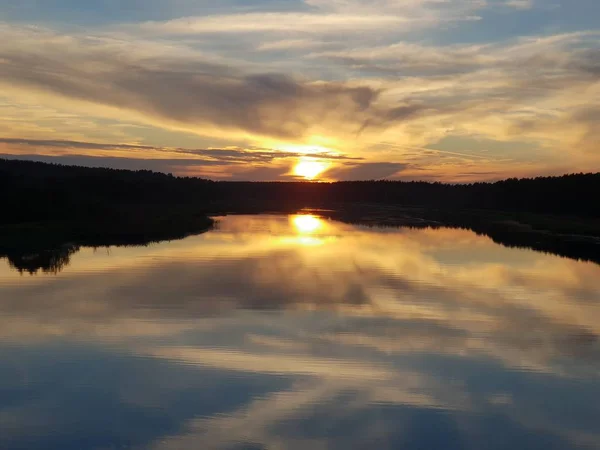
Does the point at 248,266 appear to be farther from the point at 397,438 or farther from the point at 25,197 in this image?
the point at 25,197

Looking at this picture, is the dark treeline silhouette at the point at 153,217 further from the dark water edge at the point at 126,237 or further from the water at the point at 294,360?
the water at the point at 294,360

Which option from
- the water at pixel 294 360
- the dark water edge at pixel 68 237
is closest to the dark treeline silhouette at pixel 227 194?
the dark water edge at pixel 68 237

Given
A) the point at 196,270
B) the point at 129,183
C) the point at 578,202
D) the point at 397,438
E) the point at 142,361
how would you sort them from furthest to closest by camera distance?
the point at 129,183 → the point at 578,202 → the point at 196,270 → the point at 142,361 → the point at 397,438

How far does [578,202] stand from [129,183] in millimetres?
67694

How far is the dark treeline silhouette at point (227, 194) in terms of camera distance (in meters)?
52.8

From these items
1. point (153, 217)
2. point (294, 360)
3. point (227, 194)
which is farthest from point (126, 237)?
point (227, 194)

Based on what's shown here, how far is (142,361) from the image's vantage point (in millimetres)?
12977

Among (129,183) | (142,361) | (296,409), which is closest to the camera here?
(296,409)

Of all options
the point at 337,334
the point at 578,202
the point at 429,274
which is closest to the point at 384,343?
the point at 337,334

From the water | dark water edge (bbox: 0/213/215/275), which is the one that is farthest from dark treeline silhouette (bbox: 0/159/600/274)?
the water

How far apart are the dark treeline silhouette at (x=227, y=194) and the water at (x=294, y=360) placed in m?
28.8

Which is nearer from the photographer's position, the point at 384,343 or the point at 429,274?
the point at 384,343

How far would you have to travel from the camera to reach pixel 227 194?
158875 mm

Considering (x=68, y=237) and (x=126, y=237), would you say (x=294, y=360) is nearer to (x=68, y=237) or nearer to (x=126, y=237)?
(x=68, y=237)
